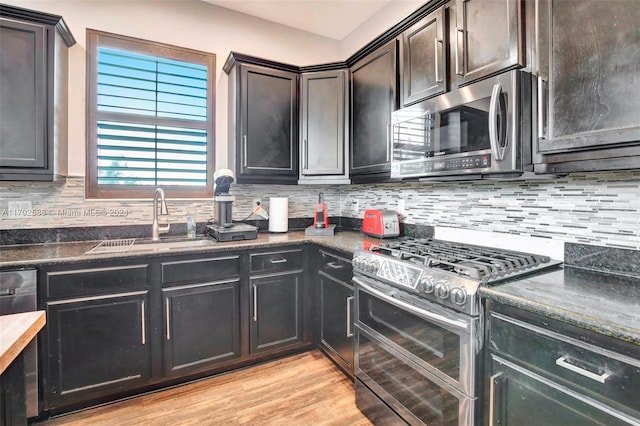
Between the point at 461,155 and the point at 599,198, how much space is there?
2.04 ft

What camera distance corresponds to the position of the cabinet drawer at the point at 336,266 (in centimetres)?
207

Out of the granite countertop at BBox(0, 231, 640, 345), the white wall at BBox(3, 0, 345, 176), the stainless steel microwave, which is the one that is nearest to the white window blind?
the white wall at BBox(3, 0, 345, 176)

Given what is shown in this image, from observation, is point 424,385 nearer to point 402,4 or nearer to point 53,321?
point 53,321

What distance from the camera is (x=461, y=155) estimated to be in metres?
1.61

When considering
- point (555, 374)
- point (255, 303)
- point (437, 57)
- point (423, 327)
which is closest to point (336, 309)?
point (255, 303)

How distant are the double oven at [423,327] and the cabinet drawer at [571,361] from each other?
0.36 feet

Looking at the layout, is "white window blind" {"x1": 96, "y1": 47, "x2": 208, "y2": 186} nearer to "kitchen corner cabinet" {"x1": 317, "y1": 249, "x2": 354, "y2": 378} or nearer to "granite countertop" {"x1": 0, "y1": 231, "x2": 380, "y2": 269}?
"granite countertop" {"x1": 0, "y1": 231, "x2": 380, "y2": 269}

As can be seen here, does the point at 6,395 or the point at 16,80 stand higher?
the point at 16,80

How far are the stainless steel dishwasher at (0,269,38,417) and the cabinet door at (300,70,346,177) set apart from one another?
189 centimetres

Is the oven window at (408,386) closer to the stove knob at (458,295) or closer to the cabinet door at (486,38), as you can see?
the stove knob at (458,295)

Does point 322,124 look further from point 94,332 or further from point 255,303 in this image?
point 94,332

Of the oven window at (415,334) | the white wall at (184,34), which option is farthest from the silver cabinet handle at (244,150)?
the oven window at (415,334)

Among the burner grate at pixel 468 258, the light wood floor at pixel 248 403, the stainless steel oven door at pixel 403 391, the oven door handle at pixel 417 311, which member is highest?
the burner grate at pixel 468 258

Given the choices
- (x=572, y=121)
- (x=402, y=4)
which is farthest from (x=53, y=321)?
(x=402, y=4)
